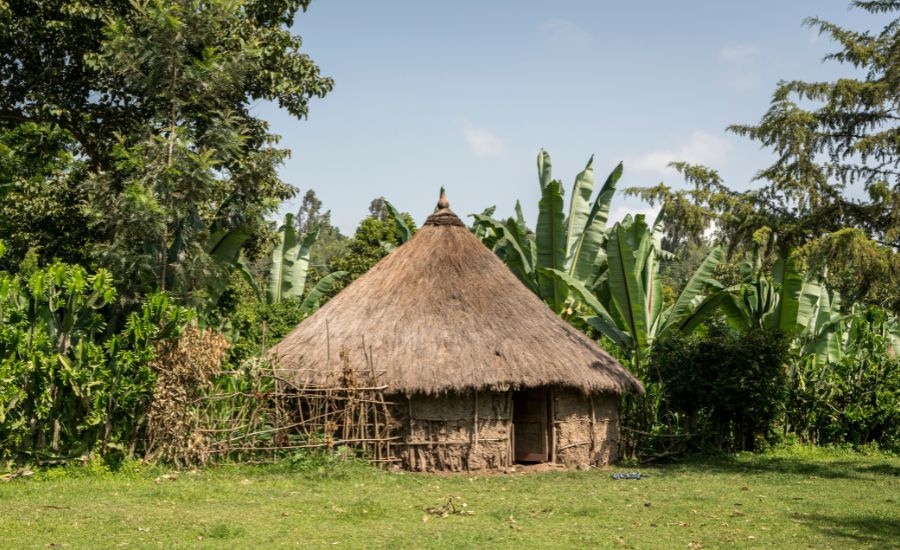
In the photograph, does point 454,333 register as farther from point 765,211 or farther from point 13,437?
point 765,211

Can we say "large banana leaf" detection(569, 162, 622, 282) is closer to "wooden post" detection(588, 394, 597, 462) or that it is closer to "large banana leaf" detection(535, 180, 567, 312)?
"large banana leaf" detection(535, 180, 567, 312)

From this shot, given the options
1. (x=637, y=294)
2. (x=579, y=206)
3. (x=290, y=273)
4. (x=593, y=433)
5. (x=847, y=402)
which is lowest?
(x=593, y=433)

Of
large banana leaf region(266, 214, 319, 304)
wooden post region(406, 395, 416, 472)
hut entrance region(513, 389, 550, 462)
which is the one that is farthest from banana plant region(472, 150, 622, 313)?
large banana leaf region(266, 214, 319, 304)

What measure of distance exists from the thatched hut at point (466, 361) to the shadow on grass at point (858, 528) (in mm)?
4762

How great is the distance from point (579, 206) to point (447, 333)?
5248 millimetres

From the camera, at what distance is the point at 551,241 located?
17.3 m

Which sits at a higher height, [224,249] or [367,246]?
[367,246]

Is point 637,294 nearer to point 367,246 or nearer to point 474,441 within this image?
point 474,441

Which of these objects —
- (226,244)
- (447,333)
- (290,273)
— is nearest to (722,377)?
(447,333)

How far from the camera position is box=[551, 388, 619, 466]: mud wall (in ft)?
47.0

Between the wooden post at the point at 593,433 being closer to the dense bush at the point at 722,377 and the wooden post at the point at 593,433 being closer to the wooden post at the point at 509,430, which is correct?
the wooden post at the point at 509,430

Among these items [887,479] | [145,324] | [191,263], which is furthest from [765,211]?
[145,324]

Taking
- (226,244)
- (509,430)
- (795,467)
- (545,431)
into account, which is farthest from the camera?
(226,244)

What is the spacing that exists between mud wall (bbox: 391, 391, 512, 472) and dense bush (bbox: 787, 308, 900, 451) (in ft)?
24.1
